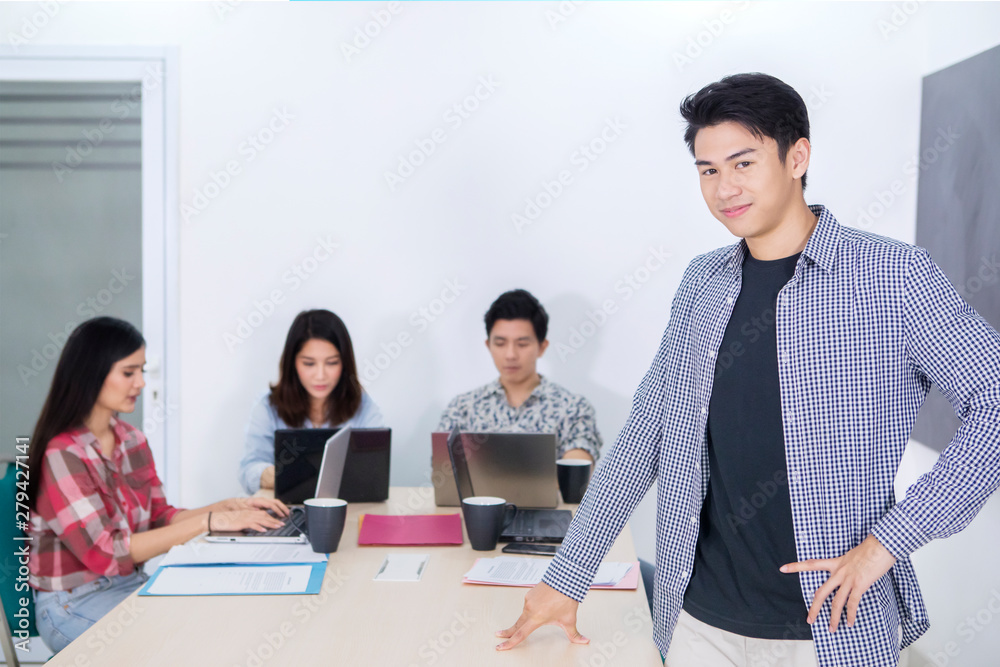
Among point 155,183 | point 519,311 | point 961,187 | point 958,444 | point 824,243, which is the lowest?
point 958,444

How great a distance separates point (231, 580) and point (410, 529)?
18.8 inches

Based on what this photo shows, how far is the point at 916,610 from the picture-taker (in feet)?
4.27

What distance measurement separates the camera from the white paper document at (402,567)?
163cm

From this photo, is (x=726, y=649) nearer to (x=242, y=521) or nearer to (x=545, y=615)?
(x=545, y=615)

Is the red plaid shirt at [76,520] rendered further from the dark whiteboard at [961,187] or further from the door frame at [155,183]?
the dark whiteboard at [961,187]

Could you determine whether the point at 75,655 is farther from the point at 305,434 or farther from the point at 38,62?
the point at 38,62

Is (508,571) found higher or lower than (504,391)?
lower

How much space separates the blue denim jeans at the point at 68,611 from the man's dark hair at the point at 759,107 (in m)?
1.81

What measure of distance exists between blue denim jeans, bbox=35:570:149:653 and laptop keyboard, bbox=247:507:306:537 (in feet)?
1.50

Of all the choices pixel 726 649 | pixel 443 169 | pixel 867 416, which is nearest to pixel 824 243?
pixel 867 416

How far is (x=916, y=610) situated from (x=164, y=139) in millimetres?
3101

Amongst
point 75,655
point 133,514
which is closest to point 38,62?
point 133,514

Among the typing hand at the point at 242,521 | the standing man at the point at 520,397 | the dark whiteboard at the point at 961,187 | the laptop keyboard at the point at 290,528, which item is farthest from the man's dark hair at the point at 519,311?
the dark whiteboard at the point at 961,187

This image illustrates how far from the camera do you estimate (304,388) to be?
2816mm
